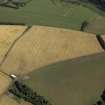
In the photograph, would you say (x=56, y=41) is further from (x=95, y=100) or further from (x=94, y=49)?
(x=95, y=100)

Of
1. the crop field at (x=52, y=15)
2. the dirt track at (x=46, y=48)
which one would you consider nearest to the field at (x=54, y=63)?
the dirt track at (x=46, y=48)

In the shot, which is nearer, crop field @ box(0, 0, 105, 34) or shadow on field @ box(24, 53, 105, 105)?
shadow on field @ box(24, 53, 105, 105)

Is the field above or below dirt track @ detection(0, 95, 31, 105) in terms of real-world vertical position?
above

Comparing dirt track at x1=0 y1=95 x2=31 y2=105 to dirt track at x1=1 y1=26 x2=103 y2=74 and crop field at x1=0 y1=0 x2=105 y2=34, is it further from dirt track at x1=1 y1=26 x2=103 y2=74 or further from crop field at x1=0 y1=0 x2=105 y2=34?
crop field at x1=0 y1=0 x2=105 y2=34

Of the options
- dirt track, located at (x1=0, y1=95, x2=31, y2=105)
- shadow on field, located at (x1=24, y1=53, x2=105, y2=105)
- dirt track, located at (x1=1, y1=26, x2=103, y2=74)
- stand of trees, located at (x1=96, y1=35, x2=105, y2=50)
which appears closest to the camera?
dirt track, located at (x1=0, y1=95, x2=31, y2=105)

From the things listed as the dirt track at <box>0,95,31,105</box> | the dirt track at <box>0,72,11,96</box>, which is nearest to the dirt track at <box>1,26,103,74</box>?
the dirt track at <box>0,72,11,96</box>

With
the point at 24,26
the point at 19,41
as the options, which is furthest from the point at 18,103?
the point at 24,26
